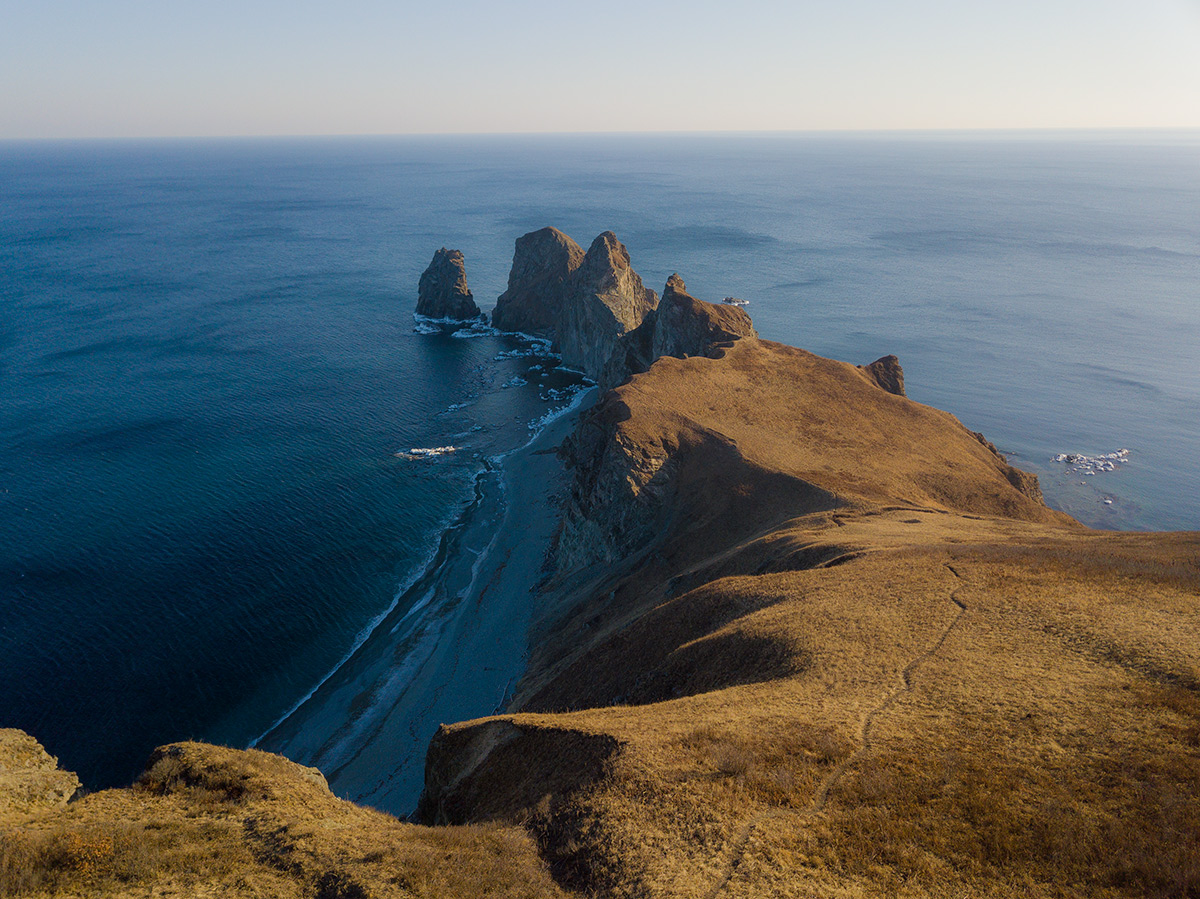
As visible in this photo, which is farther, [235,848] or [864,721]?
[864,721]

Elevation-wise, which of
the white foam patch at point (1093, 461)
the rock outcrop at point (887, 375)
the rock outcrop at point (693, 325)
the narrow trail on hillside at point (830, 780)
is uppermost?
the rock outcrop at point (693, 325)

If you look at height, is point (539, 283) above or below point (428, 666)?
above

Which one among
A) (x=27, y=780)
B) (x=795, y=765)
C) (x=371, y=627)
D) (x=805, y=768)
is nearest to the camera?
(x=805, y=768)

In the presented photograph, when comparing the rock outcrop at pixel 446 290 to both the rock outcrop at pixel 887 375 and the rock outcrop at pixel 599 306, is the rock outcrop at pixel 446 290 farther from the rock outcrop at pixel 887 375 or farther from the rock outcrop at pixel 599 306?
the rock outcrop at pixel 887 375

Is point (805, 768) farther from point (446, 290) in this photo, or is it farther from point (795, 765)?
point (446, 290)

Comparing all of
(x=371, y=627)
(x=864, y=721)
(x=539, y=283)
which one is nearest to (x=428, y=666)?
(x=371, y=627)

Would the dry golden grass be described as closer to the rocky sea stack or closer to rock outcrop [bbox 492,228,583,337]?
the rocky sea stack

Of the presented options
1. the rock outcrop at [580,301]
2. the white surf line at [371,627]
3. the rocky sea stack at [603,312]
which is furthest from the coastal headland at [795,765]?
the rock outcrop at [580,301]
